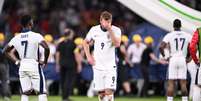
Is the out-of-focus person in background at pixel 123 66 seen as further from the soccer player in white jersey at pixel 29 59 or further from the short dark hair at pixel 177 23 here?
the soccer player in white jersey at pixel 29 59

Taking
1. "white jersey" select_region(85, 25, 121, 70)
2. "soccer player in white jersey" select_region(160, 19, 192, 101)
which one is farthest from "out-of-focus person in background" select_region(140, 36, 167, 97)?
"white jersey" select_region(85, 25, 121, 70)

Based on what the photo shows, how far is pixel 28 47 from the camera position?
18.8 metres

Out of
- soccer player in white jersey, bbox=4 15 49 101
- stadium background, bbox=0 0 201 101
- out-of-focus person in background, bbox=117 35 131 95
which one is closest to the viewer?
soccer player in white jersey, bbox=4 15 49 101

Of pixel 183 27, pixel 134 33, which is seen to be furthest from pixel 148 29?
pixel 183 27

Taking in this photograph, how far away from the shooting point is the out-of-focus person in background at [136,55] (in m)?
29.8

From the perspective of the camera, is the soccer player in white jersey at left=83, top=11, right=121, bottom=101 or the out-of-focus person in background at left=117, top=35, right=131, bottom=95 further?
the out-of-focus person in background at left=117, top=35, right=131, bottom=95

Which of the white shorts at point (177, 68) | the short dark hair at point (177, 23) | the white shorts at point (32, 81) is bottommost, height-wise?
the white shorts at point (32, 81)

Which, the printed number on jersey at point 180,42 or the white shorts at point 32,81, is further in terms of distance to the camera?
the printed number on jersey at point 180,42

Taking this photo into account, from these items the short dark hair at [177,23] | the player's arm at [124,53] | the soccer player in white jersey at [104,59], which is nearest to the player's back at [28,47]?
the soccer player in white jersey at [104,59]

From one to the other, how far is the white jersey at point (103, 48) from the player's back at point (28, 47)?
1217mm

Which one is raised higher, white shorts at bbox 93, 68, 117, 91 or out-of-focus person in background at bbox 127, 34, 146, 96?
out-of-focus person in background at bbox 127, 34, 146, 96

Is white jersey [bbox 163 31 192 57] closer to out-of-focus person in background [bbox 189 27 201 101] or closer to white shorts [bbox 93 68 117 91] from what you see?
out-of-focus person in background [bbox 189 27 201 101]

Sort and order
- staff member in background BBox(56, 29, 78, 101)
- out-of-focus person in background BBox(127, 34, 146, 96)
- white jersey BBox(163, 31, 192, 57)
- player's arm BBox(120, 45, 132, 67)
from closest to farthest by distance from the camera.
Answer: white jersey BBox(163, 31, 192, 57), staff member in background BBox(56, 29, 78, 101), player's arm BBox(120, 45, 132, 67), out-of-focus person in background BBox(127, 34, 146, 96)

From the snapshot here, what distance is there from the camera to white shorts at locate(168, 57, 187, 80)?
21.4 metres
